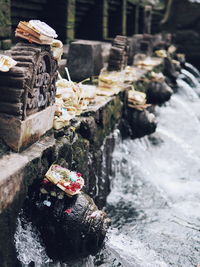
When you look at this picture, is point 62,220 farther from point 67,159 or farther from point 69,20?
point 69,20

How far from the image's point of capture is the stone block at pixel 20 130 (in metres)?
3.46

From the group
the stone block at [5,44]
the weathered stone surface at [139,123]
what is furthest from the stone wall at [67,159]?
the stone block at [5,44]

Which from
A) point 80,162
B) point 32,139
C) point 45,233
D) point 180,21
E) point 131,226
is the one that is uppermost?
point 180,21

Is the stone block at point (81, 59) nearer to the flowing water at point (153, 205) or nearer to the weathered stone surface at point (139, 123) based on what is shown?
the weathered stone surface at point (139, 123)

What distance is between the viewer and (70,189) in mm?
3494

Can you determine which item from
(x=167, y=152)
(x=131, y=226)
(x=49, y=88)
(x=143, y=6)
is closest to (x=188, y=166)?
(x=167, y=152)

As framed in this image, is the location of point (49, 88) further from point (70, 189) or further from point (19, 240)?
point (19, 240)

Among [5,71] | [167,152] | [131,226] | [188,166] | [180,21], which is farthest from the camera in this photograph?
[180,21]

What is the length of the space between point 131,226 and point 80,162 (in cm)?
116

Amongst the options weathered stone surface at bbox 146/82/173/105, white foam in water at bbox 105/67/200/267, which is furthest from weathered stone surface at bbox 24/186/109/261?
weathered stone surface at bbox 146/82/173/105

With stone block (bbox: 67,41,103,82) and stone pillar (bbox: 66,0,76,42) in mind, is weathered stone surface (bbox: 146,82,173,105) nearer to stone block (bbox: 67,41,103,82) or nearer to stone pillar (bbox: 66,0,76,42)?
stone pillar (bbox: 66,0,76,42)

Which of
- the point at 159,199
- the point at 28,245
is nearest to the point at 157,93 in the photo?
the point at 159,199

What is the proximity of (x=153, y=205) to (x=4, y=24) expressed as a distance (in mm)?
3937

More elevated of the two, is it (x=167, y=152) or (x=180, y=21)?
(x=180, y=21)
